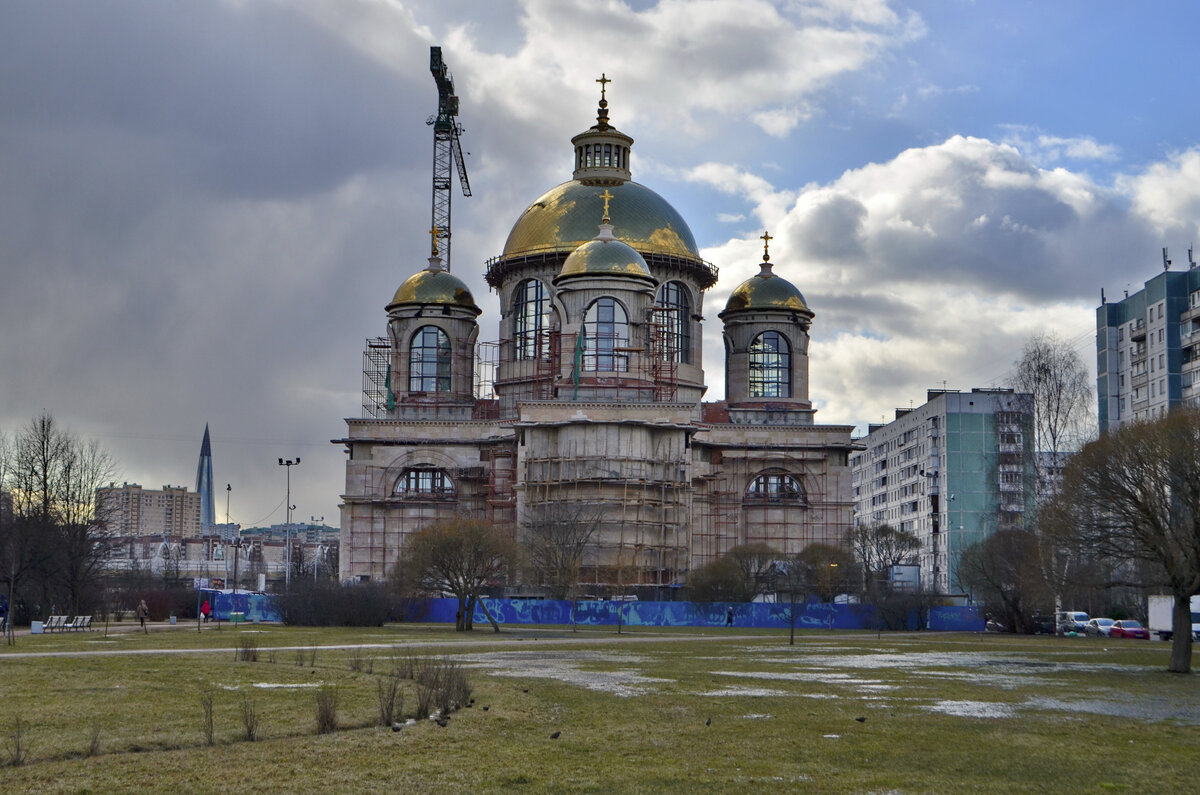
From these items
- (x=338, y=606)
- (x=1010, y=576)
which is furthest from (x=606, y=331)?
(x=338, y=606)

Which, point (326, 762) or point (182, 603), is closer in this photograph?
point (326, 762)

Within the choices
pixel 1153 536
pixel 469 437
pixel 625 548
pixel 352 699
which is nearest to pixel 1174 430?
pixel 1153 536

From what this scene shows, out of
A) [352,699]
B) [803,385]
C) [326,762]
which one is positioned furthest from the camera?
[803,385]

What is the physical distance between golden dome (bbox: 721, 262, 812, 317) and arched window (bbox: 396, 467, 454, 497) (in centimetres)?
2085

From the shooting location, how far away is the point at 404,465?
267 feet

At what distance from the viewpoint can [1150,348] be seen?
92000 millimetres

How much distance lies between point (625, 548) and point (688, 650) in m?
32.2

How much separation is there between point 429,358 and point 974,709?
2593 inches

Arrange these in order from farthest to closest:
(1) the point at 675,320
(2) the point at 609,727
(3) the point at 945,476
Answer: (3) the point at 945,476
(1) the point at 675,320
(2) the point at 609,727

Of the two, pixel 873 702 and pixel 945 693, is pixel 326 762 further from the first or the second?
pixel 945 693

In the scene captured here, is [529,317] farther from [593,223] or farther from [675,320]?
[675,320]

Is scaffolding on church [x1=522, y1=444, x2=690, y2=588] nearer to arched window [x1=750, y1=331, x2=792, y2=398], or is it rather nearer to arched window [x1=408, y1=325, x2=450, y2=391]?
arched window [x1=408, y1=325, x2=450, y2=391]

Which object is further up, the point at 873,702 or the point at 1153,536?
the point at 1153,536

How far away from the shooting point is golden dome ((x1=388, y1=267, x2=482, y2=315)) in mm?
85125
